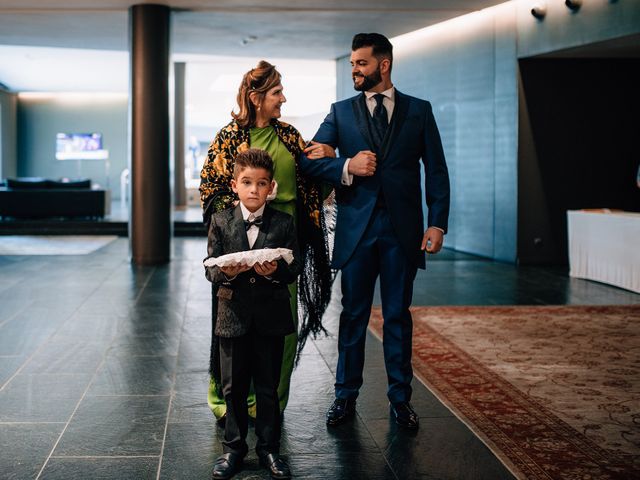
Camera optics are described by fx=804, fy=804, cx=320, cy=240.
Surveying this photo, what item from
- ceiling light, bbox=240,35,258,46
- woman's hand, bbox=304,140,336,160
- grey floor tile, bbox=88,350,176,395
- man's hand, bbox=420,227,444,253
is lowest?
grey floor tile, bbox=88,350,176,395

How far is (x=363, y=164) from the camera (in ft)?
10.7

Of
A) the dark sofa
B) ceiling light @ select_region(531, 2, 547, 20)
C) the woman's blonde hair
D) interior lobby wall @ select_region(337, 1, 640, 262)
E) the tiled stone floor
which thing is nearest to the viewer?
the tiled stone floor

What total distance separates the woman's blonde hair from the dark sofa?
490 inches

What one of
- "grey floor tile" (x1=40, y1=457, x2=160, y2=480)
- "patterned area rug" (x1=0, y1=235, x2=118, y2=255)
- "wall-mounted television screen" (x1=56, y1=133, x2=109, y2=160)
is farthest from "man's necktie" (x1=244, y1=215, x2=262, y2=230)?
"wall-mounted television screen" (x1=56, y1=133, x2=109, y2=160)

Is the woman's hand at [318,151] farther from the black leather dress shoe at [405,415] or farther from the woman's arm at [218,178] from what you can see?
the black leather dress shoe at [405,415]

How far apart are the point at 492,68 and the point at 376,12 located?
1648mm

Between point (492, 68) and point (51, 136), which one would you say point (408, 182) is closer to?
point (492, 68)

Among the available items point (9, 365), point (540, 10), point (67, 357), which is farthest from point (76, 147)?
point (9, 365)

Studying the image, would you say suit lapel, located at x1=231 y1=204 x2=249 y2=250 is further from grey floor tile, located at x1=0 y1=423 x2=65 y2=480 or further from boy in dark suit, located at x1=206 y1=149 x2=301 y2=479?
grey floor tile, located at x1=0 y1=423 x2=65 y2=480

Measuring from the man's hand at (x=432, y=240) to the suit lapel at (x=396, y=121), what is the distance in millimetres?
380

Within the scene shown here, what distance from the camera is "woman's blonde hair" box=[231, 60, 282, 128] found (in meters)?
3.10

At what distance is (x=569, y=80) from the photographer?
9680 mm

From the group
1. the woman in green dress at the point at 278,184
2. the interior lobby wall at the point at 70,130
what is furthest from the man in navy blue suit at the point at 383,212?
the interior lobby wall at the point at 70,130

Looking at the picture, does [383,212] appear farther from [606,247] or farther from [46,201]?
[46,201]
